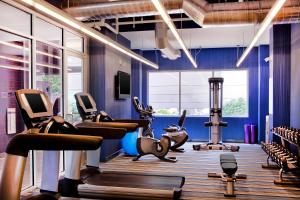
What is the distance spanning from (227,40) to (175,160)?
4356mm

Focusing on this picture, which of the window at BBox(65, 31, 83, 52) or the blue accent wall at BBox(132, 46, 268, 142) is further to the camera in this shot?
the blue accent wall at BBox(132, 46, 268, 142)

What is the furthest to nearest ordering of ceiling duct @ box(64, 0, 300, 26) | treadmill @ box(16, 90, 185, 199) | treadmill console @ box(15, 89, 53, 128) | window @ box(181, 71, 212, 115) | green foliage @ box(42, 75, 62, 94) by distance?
1. window @ box(181, 71, 212, 115)
2. green foliage @ box(42, 75, 62, 94)
3. ceiling duct @ box(64, 0, 300, 26)
4. treadmill @ box(16, 90, 185, 199)
5. treadmill console @ box(15, 89, 53, 128)

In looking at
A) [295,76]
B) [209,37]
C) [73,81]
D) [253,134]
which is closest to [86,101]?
[73,81]

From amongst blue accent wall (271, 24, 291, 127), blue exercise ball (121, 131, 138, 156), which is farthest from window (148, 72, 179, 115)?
blue accent wall (271, 24, 291, 127)

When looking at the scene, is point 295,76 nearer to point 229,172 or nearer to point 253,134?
point 229,172

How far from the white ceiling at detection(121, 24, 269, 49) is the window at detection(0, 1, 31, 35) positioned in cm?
378

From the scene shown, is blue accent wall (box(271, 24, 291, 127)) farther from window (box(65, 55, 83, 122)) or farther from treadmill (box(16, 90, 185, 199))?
window (box(65, 55, 83, 122))

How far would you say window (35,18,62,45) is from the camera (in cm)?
542

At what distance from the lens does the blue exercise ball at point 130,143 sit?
782cm

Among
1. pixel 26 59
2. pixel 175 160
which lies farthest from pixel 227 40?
pixel 26 59

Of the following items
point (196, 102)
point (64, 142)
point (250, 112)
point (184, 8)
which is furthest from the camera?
point (196, 102)

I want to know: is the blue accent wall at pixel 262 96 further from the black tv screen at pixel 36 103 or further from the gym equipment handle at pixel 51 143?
the gym equipment handle at pixel 51 143

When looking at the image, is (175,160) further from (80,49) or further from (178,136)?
(80,49)

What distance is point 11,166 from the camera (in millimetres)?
2645
